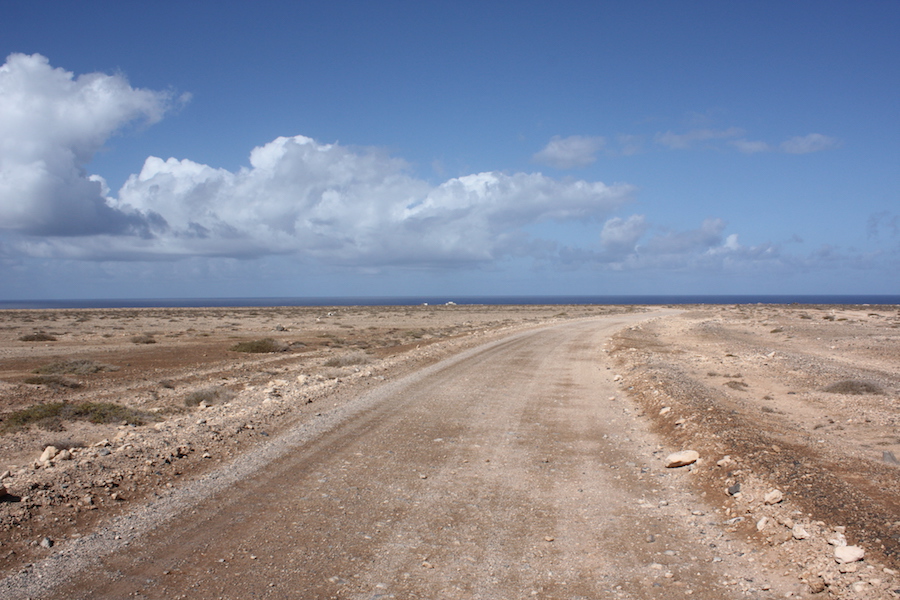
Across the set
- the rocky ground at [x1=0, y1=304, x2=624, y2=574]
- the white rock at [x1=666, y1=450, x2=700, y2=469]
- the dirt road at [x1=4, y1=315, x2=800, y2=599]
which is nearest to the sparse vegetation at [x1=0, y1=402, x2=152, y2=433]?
the rocky ground at [x1=0, y1=304, x2=624, y2=574]

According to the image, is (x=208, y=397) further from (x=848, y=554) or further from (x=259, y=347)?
(x=848, y=554)

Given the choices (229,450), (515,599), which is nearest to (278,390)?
(229,450)

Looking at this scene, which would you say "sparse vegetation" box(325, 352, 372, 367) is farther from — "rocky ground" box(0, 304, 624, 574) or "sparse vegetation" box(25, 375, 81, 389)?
"sparse vegetation" box(25, 375, 81, 389)

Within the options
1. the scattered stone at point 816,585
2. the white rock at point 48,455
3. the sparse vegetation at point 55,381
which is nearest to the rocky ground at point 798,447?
the scattered stone at point 816,585

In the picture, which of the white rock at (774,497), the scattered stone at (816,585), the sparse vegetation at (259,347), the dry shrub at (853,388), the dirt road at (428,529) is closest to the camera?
the scattered stone at (816,585)

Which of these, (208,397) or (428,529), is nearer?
(428,529)

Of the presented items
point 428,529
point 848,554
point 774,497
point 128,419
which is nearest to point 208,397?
point 128,419

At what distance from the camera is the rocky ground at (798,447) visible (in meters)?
5.24

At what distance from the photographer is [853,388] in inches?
571

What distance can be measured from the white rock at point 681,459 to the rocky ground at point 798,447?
0.54 feet

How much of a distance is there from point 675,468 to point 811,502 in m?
2.23

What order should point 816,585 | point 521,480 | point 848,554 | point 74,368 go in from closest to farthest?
1. point 816,585
2. point 848,554
3. point 521,480
4. point 74,368

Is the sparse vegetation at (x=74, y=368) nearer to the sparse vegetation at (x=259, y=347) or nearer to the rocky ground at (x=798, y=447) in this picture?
the sparse vegetation at (x=259, y=347)

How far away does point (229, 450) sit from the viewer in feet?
29.5
